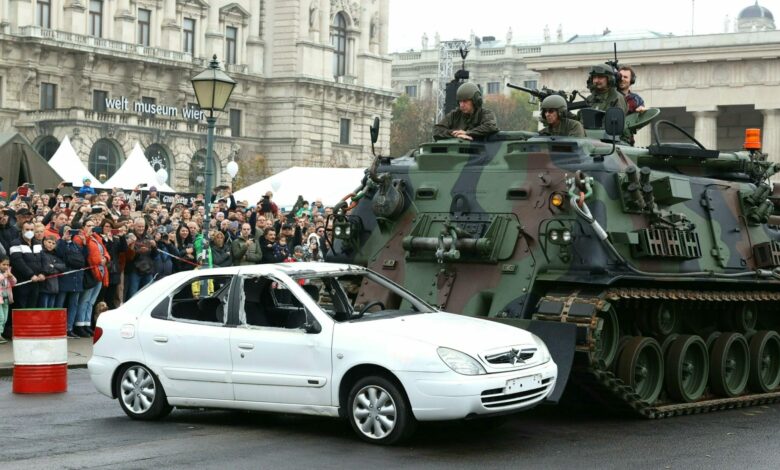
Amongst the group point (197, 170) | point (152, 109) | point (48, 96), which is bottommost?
point (197, 170)

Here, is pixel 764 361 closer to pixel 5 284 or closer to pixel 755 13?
pixel 5 284

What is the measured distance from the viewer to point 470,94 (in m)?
15.6

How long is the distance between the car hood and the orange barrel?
4.30 meters

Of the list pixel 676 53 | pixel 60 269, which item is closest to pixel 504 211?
pixel 60 269

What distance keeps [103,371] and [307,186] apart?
30.2m

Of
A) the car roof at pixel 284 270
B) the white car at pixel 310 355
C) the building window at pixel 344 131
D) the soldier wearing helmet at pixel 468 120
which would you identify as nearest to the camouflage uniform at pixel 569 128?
the soldier wearing helmet at pixel 468 120

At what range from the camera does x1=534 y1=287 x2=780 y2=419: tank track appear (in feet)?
43.0

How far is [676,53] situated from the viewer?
6669cm

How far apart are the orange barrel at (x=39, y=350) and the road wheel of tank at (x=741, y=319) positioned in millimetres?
7199

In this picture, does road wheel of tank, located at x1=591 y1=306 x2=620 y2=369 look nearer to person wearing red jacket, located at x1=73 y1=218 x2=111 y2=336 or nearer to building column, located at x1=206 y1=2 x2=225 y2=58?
person wearing red jacket, located at x1=73 y1=218 x2=111 y2=336

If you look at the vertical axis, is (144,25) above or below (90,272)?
above

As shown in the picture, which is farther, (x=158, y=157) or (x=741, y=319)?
(x=158, y=157)

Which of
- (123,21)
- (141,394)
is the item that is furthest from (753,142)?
(123,21)

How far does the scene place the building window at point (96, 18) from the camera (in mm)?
73125
